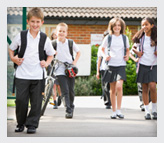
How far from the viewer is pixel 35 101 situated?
6445 millimetres

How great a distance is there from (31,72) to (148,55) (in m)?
2.58

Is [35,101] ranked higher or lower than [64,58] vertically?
lower

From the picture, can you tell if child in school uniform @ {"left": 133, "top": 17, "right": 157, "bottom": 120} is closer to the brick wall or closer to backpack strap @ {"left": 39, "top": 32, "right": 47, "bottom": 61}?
backpack strap @ {"left": 39, "top": 32, "right": 47, "bottom": 61}

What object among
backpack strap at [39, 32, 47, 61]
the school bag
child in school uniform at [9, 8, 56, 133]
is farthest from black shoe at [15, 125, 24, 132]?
backpack strap at [39, 32, 47, 61]

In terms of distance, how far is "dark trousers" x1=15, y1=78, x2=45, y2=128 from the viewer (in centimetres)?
636

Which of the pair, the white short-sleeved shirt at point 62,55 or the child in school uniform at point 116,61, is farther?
the white short-sleeved shirt at point 62,55

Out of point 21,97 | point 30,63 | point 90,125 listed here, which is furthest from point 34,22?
point 90,125

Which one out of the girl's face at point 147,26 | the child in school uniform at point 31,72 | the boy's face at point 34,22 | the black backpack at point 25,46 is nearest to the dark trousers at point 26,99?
the child in school uniform at point 31,72

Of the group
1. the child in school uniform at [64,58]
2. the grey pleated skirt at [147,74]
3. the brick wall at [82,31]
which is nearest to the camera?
the grey pleated skirt at [147,74]

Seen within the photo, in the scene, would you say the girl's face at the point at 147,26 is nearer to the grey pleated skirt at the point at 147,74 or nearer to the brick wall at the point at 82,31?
the grey pleated skirt at the point at 147,74

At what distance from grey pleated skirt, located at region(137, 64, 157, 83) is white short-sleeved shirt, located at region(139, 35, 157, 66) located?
0.29ft

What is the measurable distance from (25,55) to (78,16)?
10896 mm

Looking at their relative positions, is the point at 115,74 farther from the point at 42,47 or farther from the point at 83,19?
the point at 83,19

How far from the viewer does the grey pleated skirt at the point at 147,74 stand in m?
8.05
